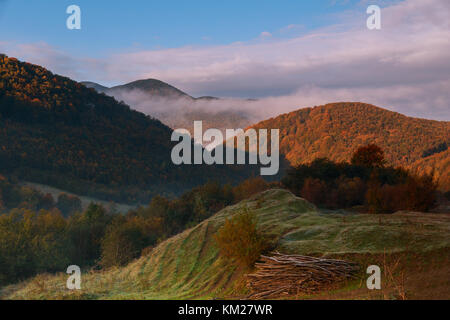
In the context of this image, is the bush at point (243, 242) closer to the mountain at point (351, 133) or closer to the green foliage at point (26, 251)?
the green foliage at point (26, 251)

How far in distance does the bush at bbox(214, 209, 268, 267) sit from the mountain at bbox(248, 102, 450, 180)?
293ft

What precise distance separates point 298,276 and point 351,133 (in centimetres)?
11786

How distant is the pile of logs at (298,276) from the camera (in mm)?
9430

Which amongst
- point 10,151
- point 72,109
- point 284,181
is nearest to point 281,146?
point 72,109

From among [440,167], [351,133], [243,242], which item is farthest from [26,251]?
[351,133]

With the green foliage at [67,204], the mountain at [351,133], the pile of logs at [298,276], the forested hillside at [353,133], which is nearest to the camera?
the pile of logs at [298,276]

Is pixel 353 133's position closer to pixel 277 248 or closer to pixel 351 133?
pixel 351 133

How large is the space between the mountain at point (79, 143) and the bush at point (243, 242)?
54.5m

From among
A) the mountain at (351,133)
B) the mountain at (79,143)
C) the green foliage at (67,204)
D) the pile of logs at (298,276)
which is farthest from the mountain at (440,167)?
the green foliage at (67,204)

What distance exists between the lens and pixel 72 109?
76312mm

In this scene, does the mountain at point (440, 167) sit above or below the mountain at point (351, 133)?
below

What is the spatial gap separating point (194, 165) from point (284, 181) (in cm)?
5626

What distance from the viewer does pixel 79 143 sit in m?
68.8

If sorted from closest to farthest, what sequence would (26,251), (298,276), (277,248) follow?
(298,276) → (277,248) → (26,251)
